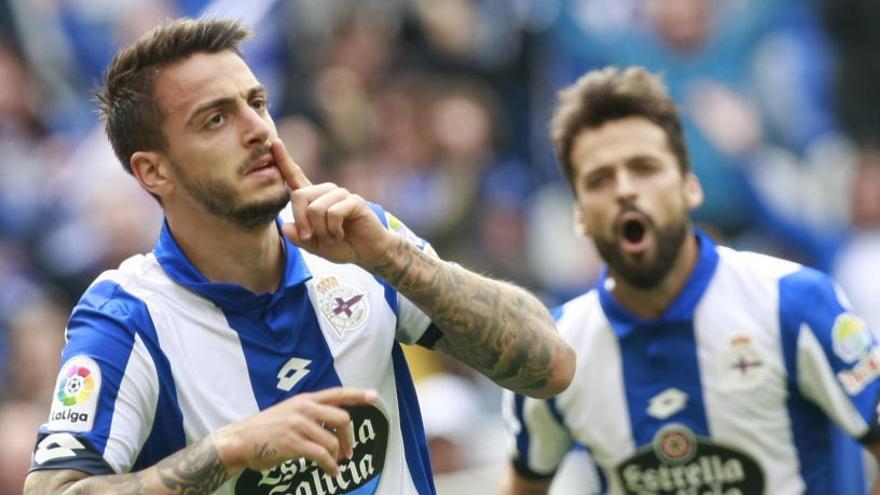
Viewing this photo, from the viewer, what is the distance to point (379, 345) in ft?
13.0

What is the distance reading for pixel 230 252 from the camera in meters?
3.95

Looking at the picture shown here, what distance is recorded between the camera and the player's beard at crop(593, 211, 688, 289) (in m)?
5.07

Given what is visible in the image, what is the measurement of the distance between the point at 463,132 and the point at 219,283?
588 cm

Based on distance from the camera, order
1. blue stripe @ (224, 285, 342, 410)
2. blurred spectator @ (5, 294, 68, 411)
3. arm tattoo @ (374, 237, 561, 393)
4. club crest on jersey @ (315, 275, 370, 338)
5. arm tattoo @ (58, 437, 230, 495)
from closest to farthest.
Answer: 1. arm tattoo @ (58, 437, 230, 495)
2. arm tattoo @ (374, 237, 561, 393)
3. blue stripe @ (224, 285, 342, 410)
4. club crest on jersey @ (315, 275, 370, 338)
5. blurred spectator @ (5, 294, 68, 411)

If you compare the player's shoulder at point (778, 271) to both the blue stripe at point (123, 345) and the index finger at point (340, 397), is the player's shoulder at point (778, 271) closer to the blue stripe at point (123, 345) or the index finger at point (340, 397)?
the index finger at point (340, 397)

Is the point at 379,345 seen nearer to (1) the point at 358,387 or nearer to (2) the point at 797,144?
(1) the point at 358,387

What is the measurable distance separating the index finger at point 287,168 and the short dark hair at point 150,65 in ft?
1.03

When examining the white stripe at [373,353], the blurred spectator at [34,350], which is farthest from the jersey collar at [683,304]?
the blurred spectator at [34,350]

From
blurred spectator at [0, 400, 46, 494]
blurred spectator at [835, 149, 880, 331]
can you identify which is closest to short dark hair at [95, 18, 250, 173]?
blurred spectator at [0, 400, 46, 494]

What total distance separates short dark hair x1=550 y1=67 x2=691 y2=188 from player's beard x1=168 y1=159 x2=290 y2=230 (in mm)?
1739

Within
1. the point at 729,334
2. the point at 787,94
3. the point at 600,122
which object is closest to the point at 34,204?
the point at 600,122

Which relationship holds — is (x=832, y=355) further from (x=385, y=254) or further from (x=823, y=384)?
(x=385, y=254)

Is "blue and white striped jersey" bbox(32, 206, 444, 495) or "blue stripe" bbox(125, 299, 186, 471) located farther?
"blue stripe" bbox(125, 299, 186, 471)

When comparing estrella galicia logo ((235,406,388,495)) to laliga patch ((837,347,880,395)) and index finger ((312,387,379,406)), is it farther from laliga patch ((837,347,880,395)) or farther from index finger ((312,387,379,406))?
laliga patch ((837,347,880,395))
